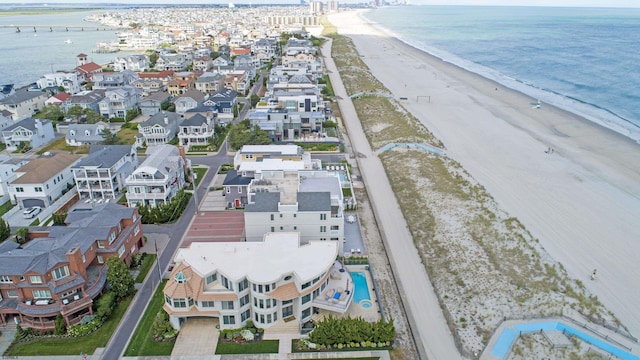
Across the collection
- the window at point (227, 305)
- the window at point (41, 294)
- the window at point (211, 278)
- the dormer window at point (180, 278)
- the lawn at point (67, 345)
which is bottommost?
the lawn at point (67, 345)

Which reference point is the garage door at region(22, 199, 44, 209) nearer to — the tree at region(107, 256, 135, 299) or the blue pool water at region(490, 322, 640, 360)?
the tree at region(107, 256, 135, 299)

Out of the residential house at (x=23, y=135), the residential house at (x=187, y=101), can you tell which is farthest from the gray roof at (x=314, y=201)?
the residential house at (x=23, y=135)

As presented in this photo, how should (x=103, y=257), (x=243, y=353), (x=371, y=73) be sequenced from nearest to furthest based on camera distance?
(x=243, y=353) < (x=103, y=257) < (x=371, y=73)

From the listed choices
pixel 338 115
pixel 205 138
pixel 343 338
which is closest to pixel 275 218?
pixel 343 338

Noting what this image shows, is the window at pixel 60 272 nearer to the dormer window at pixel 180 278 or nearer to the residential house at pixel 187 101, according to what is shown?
the dormer window at pixel 180 278

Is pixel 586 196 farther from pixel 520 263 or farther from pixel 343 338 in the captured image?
pixel 343 338

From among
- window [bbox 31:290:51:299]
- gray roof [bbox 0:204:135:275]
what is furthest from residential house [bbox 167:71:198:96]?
window [bbox 31:290:51:299]
